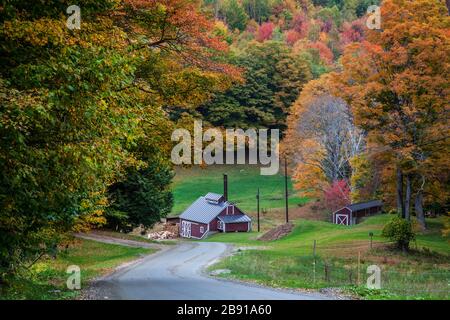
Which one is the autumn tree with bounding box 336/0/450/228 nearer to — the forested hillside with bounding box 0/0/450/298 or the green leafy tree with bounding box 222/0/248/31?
the forested hillside with bounding box 0/0/450/298

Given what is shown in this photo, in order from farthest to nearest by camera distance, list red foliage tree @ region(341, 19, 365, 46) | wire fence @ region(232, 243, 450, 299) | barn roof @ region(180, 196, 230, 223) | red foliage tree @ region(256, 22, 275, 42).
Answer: red foliage tree @ region(256, 22, 275, 42), red foliage tree @ region(341, 19, 365, 46), barn roof @ region(180, 196, 230, 223), wire fence @ region(232, 243, 450, 299)

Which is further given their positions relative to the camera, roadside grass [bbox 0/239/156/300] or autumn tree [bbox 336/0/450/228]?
autumn tree [bbox 336/0/450/228]

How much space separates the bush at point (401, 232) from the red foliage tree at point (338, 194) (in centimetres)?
3085

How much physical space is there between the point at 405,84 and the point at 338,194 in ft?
115

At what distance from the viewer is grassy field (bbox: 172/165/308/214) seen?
78188 millimetres

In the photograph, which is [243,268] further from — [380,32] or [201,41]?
[380,32]

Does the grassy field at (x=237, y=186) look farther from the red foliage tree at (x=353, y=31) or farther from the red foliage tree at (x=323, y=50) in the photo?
the red foliage tree at (x=353, y=31)

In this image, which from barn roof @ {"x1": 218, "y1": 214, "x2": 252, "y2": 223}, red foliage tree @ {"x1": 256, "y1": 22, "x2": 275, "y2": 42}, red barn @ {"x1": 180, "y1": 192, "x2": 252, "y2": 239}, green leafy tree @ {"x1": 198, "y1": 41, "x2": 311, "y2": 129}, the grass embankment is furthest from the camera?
red foliage tree @ {"x1": 256, "y1": 22, "x2": 275, "y2": 42}

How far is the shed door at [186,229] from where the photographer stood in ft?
223

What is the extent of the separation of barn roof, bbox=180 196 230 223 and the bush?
3610 centimetres

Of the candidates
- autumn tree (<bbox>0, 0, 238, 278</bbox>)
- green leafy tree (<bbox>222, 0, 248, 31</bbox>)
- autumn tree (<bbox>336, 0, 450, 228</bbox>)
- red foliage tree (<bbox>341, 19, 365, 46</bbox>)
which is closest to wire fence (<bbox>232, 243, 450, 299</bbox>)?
autumn tree (<bbox>336, 0, 450, 228</bbox>)

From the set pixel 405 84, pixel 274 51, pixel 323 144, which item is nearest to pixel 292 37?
pixel 274 51

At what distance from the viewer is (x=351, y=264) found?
→ 28.6 metres

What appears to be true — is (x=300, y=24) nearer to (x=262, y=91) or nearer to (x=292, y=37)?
(x=292, y=37)
